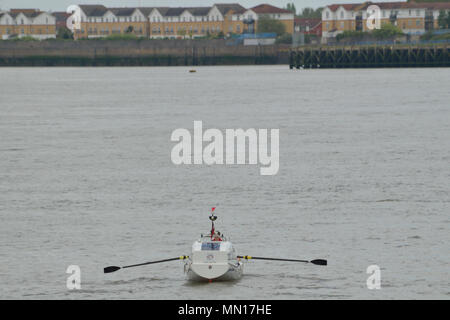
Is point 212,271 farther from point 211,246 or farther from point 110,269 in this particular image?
point 110,269

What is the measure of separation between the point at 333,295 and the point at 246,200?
14.7 m

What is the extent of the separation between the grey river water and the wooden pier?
340ft

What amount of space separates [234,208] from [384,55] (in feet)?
497

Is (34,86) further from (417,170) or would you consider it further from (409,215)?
(409,215)

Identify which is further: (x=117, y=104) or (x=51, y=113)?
(x=117, y=104)

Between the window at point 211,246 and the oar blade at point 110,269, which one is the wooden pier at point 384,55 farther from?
the window at point 211,246

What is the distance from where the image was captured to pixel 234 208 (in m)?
40.7

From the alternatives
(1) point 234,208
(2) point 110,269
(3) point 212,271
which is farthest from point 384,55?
(3) point 212,271

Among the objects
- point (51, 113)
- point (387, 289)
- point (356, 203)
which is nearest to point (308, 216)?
point (356, 203)

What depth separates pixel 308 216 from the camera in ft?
127

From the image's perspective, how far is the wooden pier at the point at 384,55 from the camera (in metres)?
183

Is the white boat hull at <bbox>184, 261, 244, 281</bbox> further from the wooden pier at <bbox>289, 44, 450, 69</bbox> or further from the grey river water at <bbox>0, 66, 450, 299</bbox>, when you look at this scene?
the wooden pier at <bbox>289, 44, 450, 69</bbox>

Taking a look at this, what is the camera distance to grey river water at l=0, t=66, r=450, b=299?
97.2ft

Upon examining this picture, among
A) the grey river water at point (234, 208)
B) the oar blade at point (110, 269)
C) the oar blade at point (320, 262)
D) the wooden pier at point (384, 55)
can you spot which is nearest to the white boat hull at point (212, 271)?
the grey river water at point (234, 208)
